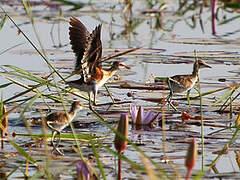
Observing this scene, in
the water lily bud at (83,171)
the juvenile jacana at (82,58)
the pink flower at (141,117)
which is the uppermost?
the juvenile jacana at (82,58)

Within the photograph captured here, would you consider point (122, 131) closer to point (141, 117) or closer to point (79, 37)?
point (141, 117)

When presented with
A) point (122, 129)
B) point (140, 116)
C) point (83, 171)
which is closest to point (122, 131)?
point (122, 129)

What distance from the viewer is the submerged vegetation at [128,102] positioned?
493 cm

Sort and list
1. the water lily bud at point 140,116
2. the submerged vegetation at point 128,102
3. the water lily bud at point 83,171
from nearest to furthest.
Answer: the water lily bud at point 83,171, the submerged vegetation at point 128,102, the water lily bud at point 140,116

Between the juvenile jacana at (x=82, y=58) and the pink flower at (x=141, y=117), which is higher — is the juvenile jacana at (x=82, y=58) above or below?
→ above

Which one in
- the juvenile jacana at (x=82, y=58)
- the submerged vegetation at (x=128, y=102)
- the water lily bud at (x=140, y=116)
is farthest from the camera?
the juvenile jacana at (x=82, y=58)

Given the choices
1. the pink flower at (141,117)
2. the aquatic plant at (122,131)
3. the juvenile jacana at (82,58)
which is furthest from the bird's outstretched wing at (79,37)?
the aquatic plant at (122,131)

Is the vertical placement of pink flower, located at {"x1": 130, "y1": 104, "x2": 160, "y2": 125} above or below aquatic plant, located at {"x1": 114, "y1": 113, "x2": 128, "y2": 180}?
below

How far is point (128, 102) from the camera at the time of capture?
7.38 m

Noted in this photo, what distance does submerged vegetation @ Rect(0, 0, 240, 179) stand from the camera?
4.93 meters

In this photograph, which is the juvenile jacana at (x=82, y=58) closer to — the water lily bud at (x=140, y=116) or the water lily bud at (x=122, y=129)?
the water lily bud at (x=140, y=116)

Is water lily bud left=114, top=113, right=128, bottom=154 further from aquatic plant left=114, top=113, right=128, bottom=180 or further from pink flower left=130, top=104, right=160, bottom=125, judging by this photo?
pink flower left=130, top=104, right=160, bottom=125

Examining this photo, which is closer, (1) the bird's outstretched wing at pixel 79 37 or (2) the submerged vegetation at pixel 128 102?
(2) the submerged vegetation at pixel 128 102

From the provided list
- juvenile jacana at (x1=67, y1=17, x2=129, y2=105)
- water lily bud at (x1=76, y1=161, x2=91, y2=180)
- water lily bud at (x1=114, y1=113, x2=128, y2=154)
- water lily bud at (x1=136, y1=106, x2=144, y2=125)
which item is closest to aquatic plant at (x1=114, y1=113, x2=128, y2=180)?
water lily bud at (x1=114, y1=113, x2=128, y2=154)
